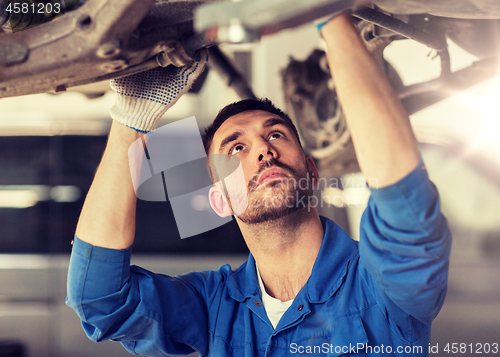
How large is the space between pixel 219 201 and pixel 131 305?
1.18 feet

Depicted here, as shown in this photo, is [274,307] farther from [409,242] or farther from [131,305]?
[409,242]

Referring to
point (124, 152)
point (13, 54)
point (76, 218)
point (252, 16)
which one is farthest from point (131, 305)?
point (76, 218)

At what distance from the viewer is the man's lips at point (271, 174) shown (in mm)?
926

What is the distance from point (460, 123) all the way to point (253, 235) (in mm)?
2460

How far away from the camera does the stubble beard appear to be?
3.02ft

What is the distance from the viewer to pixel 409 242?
647 mm

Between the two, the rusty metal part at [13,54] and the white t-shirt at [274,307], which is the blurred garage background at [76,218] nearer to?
the white t-shirt at [274,307]

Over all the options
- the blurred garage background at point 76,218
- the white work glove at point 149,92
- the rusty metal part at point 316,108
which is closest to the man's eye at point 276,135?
the white work glove at point 149,92

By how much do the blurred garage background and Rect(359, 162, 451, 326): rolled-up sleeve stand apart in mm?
1888

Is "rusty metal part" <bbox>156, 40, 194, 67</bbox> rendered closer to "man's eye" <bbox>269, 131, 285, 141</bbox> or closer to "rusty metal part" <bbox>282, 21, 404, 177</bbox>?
"man's eye" <bbox>269, 131, 285, 141</bbox>

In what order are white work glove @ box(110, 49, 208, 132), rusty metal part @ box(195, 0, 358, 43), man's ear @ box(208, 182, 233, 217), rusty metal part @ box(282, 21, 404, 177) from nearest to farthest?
rusty metal part @ box(195, 0, 358, 43) < white work glove @ box(110, 49, 208, 132) < man's ear @ box(208, 182, 233, 217) < rusty metal part @ box(282, 21, 404, 177)

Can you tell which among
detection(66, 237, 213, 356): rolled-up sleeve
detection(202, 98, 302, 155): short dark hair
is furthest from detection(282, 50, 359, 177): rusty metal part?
detection(66, 237, 213, 356): rolled-up sleeve

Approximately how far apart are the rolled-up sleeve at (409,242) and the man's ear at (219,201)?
1.50 ft

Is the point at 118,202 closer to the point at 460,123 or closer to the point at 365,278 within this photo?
the point at 365,278
